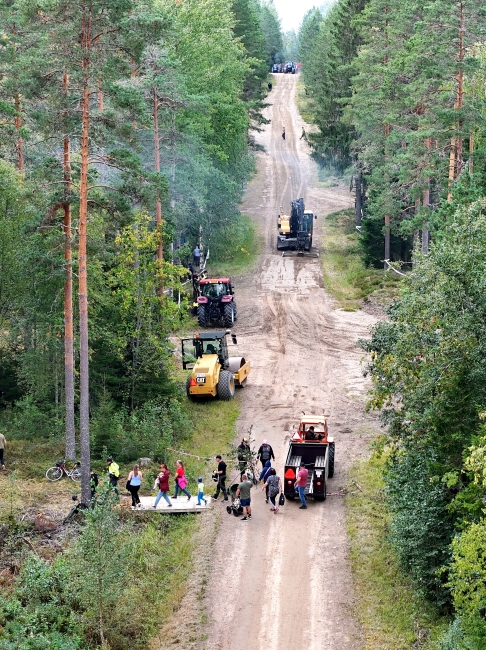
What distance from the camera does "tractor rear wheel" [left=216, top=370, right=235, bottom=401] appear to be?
31.5 m

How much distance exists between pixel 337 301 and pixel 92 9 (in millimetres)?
27665

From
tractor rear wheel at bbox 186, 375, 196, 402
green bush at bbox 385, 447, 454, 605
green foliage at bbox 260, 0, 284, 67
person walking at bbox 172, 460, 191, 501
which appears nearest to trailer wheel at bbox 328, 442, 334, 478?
person walking at bbox 172, 460, 191, 501

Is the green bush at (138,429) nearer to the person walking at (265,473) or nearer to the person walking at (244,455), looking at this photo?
the person walking at (244,455)

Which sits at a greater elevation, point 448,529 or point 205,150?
point 205,150

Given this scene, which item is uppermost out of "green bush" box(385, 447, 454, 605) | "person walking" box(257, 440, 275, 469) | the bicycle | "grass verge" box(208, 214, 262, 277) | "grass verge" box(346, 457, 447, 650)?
"grass verge" box(208, 214, 262, 277)

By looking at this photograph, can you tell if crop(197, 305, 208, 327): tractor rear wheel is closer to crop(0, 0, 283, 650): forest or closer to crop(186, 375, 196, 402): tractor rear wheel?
crop(0, 0, 283, 650): forest

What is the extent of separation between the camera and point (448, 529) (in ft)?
59.5

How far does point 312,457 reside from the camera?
25141 millimetres

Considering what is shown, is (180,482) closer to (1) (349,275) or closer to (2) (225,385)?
(2) (225,385)

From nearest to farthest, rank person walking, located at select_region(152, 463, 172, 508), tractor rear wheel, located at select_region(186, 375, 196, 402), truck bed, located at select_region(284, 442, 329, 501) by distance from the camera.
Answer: person walking, located at select_region(152, 463, 172, 508) → truck bed, located at select_region(284, 442, 329, 501) → tractor rear wheel, located at select_region(186, 375, 196, 402)

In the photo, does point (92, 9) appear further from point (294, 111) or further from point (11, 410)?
point (294, 111)

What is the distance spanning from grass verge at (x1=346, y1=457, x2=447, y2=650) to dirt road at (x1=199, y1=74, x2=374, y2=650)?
29 centimetres

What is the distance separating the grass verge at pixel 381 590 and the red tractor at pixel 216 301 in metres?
17.7

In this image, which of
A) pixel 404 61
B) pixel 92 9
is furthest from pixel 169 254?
pixel 92 9
